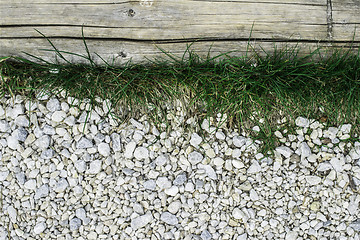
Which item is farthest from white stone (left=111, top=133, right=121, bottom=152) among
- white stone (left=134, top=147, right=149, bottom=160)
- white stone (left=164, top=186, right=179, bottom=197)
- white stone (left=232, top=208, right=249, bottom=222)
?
white stone (left=232, top=208, right=249, bottom=222)

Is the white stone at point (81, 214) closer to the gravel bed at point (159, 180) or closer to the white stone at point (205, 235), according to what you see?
the gravel bed at point (159, 180)

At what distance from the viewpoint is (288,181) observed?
104 inches

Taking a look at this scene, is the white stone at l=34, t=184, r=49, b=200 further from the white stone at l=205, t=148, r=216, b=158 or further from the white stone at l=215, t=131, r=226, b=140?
the white stone at l=215, t=131, r=226, b=140

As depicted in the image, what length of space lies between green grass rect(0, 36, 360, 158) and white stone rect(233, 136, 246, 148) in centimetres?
9

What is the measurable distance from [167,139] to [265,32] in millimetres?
1193

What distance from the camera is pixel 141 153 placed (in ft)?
8.54

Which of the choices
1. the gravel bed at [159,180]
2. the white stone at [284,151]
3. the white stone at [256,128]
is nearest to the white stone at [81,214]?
the gravel bed at [159,180]

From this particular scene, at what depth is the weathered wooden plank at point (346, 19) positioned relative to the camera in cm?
253

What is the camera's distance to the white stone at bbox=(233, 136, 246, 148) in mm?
2633

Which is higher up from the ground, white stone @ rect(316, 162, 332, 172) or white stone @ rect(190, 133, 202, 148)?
white stone @ rect(190, 133, 202, 148)

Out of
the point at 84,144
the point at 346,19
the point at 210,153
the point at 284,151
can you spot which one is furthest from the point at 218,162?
the point at 346,19

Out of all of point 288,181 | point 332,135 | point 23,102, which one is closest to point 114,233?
point 23,102

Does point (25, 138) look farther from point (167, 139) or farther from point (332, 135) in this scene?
point (332, 135)

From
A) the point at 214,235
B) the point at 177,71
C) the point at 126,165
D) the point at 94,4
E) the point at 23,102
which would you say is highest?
the point at 94,4
